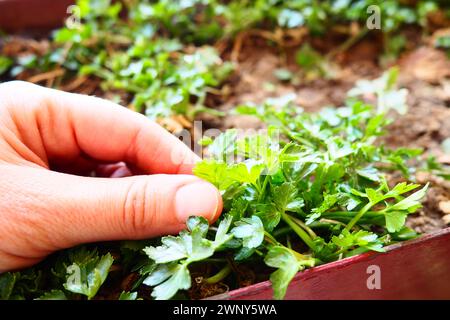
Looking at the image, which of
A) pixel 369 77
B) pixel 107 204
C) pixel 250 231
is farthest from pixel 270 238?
pixel 369 77

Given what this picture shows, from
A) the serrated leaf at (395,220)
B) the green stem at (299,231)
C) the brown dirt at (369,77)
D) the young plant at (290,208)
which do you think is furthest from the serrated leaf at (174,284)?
the brown dirt at (369,77)

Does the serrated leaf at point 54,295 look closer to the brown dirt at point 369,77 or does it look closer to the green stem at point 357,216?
the green stem at point 357,216

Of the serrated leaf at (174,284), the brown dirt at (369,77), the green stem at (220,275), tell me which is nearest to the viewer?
the serrated leaf at (174,284)

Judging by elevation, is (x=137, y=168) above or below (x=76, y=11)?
below

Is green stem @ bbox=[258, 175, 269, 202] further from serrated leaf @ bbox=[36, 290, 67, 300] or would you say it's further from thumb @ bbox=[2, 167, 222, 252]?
serrated leaf @ bbox=[36, 290, 67, 300]

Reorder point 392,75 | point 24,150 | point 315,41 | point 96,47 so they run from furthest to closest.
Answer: point 315,41 < point 96,47 < point 392,75 < point 24,150

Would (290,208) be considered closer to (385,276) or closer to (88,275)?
(385,276)

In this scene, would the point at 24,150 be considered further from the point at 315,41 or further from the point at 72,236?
the point at 315,41
